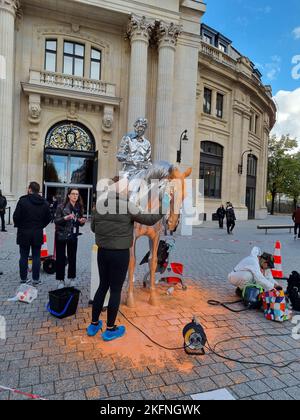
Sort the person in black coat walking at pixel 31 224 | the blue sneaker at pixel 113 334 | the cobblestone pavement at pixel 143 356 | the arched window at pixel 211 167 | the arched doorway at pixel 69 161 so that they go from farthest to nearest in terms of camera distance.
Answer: the arched window at pixel 211 167
the arched doorway at pixel 69 161
the person in black coat walking at pixel 31 224
the blue sneaker at pixel 113 334
the cobblestone pavement at pixel 143 356

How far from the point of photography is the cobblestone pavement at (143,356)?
2729mm

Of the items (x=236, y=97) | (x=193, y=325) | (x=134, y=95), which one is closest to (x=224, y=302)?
(x=193, y=325)

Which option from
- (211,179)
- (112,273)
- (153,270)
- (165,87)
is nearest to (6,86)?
(165,87)

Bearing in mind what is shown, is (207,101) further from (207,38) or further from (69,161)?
(69,161)

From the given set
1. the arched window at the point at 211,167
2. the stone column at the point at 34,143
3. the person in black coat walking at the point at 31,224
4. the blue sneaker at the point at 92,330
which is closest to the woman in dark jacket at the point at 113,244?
the blue sneaker at the point at 92,330

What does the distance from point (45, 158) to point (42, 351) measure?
1736cm

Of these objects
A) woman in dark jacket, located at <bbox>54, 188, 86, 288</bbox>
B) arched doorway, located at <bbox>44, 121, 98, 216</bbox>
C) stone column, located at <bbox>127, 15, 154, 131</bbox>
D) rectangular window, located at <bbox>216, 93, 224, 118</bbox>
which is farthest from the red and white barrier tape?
rectangular window, located at <bbox>216, 93, 224, 118</bbox>

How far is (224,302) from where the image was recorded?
17.0ft

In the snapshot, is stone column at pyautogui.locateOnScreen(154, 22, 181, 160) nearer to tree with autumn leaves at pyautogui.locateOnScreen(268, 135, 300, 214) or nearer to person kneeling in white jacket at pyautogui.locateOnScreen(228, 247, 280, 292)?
person kneeling in white jacket at pyautogui.locateOnScreen(228, 247, 280, 292)

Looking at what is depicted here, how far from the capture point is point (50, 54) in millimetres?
19203

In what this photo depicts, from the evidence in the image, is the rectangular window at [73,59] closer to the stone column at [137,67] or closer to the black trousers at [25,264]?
the stone column at [137,67]

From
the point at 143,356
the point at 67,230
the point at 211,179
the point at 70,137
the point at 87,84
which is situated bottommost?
the point at 143,356

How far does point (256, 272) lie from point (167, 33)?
19154 mm

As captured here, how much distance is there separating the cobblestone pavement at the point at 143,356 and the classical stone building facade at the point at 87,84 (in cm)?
1438
